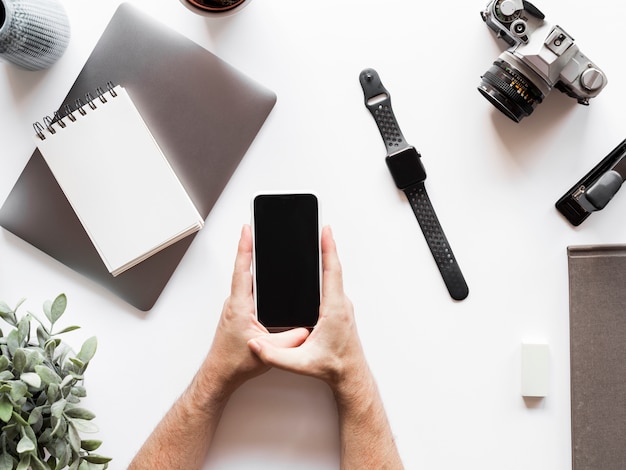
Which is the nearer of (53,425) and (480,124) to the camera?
(53,425)

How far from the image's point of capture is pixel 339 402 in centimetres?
87

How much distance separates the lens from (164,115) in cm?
90

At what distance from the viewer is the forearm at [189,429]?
0.86 metres

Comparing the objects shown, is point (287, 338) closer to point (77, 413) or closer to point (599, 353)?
point (77, 413)

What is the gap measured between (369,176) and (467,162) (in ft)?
0.49

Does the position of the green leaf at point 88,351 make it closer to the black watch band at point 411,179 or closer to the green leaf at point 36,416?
the green leaf at point 36,416

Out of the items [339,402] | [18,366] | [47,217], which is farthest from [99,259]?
[339,402]

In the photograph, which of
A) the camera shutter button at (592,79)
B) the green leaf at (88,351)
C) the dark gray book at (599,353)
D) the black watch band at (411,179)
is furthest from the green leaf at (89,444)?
the camera shutter button at (592,79)

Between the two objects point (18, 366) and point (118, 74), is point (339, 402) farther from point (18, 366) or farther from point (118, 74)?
point (118, 74)

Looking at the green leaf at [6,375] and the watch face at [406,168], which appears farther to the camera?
the watch face at [406,168]

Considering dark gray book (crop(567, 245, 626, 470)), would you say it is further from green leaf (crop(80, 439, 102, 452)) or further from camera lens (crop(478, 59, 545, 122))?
green leaf (crop(80, 439, 102, 452))

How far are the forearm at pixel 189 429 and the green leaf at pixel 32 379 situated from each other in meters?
0.23

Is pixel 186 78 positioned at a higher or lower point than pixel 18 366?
higher

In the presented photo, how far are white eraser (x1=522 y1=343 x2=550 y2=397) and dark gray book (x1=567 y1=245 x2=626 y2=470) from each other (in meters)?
0.05
